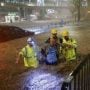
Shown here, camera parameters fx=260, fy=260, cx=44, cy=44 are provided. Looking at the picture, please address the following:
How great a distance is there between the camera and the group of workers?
378 inches

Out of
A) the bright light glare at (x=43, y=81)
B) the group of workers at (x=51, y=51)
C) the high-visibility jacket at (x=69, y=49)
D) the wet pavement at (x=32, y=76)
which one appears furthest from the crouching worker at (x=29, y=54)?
the high-visibility jacket at (x=69, y=49)

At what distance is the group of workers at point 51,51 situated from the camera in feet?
31.5

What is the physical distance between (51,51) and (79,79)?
18.6 feet

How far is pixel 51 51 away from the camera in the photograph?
9.81 m

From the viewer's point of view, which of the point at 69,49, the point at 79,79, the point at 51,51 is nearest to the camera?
the point at 79,79

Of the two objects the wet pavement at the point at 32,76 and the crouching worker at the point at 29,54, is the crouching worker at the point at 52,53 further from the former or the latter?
the crouching worker at the point at 29,54

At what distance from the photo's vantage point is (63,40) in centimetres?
1001

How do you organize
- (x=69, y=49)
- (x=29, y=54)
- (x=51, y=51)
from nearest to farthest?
1. (x=29, y=54)
2. (x=51, y=51)
3. (x=69, y=49)

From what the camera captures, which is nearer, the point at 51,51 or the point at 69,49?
the point at 51,51

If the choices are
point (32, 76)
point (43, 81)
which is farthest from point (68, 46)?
point (43, 81)

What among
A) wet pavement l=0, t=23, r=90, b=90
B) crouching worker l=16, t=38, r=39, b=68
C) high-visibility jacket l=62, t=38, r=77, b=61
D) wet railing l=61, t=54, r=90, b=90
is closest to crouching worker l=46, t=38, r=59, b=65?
wet pavement l=0, t=23, r=90, b=90

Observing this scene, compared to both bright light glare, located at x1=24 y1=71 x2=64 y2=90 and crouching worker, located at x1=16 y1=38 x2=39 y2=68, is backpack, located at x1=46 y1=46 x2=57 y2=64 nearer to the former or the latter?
crouching worker, located at x1=16 y1=38 x2=39 y2=68

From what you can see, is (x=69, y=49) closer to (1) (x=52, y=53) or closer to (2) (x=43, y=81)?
(1) (x=52, y=53)

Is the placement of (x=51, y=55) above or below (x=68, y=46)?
below
